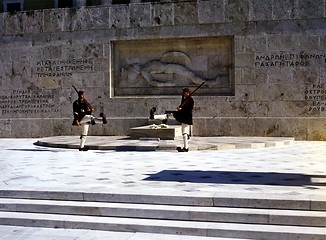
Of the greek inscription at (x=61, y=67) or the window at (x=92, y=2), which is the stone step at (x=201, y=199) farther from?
the window at (x=92, y=2)

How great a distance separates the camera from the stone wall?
742 inches

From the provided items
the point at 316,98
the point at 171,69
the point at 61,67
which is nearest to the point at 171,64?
the point at 171,69

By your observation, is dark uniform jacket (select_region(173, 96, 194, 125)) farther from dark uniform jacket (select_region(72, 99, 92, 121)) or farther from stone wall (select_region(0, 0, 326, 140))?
stone wall (select_region(0, 0, 326, 140))

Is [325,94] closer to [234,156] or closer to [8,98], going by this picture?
[234,156]

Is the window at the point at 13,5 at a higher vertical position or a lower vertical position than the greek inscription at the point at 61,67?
higher

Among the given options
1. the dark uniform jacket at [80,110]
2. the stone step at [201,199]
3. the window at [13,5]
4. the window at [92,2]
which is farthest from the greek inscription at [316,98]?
the window at [13,5]

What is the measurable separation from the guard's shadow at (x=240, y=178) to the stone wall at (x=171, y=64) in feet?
30.7

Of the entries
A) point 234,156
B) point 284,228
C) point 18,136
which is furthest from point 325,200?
point 18,136

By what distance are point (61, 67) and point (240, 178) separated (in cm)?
1397

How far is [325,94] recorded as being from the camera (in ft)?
61.0

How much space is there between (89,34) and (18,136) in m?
5.91

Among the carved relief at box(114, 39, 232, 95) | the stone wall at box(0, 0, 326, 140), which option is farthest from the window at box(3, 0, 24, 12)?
the carved relief at box(114, 39, 232, 95)

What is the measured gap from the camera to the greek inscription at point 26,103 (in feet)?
70.5

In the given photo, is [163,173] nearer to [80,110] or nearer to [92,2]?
[80,110]
